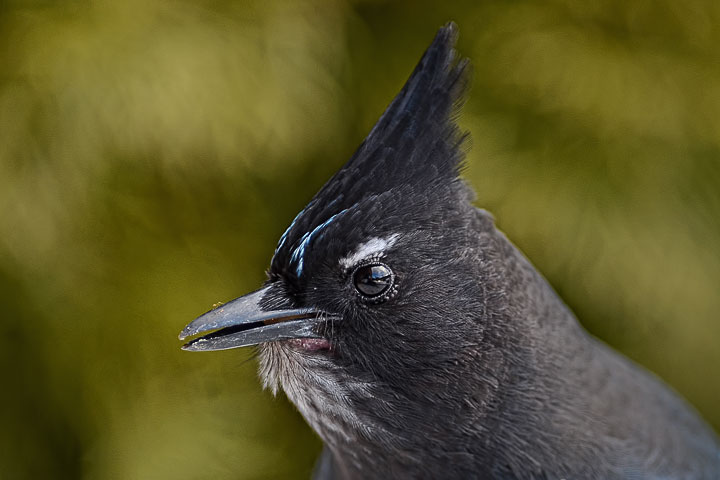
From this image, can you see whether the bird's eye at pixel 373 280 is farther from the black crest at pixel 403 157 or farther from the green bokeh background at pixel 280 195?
the green bokeh background at pixel 280 195

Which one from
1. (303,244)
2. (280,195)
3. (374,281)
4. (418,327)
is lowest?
(418,327)

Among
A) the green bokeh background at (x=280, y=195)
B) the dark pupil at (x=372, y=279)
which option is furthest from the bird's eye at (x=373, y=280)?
the green bokeh background at (x=280, y=195)

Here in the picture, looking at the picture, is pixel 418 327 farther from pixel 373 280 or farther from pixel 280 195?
pixel 280 195

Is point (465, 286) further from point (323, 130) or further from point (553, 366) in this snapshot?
point (323, 130)

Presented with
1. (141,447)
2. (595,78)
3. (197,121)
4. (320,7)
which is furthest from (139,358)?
(595,78)

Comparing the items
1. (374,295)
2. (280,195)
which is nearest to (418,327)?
(374,295)

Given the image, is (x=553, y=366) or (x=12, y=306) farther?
(x=12, y=306)
